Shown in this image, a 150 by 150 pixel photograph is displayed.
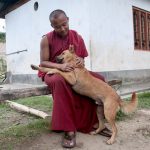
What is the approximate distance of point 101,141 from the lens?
3877 millimetres

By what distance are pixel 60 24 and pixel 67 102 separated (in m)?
1.01

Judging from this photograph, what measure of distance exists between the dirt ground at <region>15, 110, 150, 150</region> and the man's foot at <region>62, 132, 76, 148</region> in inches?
2.7

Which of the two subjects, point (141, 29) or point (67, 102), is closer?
point (67, 102)

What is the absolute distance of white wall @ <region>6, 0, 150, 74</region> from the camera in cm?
841

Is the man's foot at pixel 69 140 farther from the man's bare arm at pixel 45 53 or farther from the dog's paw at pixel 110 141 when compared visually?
the man's bare arm at pixel 45 53

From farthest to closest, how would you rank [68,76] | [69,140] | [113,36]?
[113,36]
[68,76]
[69,140]

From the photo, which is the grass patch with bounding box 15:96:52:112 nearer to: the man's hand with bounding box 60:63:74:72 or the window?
the man's hand with bounding box 60:63:74:72

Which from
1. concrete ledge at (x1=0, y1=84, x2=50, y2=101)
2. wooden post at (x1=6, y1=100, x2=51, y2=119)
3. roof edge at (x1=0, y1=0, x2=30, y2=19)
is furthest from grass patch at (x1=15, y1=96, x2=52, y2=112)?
roof edge at (x1=0, y1=0, x2=30, y2=19)

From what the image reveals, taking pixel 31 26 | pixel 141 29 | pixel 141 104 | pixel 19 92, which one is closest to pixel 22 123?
pixel 19 92

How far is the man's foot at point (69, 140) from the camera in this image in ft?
11.9

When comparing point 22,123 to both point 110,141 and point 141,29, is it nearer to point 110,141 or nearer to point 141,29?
point 110,141

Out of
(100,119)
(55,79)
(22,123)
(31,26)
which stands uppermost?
(31,26)

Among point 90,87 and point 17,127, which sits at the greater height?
point 90,87

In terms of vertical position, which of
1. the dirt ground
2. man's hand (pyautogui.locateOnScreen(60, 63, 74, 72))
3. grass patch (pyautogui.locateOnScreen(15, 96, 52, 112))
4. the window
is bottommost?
the dirt ground
